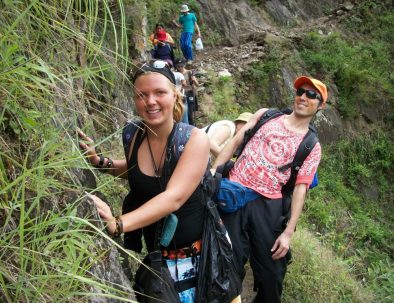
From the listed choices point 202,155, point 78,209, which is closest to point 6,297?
point 78,209

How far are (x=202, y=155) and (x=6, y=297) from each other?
1.07 m

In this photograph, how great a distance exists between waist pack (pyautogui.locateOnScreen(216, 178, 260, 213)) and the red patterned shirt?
3.8 inches

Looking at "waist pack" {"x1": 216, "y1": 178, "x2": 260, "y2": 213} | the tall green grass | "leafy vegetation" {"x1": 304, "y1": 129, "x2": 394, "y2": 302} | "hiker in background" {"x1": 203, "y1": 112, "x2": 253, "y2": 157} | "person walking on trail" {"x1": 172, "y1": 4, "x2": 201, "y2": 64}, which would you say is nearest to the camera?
the tall green grass

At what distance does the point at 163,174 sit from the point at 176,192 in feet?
0.47

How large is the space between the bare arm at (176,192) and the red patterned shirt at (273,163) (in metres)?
1.43

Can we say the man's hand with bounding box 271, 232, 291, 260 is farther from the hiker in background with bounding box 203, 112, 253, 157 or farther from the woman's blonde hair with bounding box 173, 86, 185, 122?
the woman's blonde hair with bounding box 173, 86, 185, 122

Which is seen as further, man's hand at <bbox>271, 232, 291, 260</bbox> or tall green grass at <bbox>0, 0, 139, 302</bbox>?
man's hand at <bbox>271, 232, 291, 260</bbox>

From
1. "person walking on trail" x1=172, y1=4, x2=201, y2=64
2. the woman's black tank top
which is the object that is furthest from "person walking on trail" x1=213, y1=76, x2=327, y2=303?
"person walking on trail" x1=172, y1=4, x2=201, y2=64

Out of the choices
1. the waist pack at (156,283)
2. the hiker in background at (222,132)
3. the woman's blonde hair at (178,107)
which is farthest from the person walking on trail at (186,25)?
the waist pack at (156,283)

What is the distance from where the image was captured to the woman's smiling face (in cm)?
220

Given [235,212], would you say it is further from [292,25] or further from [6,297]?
[292,25]

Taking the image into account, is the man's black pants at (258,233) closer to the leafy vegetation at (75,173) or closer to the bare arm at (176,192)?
the leafy vegetation at (75,173)

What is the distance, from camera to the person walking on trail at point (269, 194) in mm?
3578

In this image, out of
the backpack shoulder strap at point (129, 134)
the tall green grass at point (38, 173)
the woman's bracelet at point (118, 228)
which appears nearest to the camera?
the tall green grass at point (38, 173)
